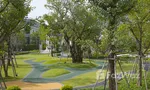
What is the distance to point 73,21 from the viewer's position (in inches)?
1369

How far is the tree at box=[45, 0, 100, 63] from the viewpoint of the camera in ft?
111

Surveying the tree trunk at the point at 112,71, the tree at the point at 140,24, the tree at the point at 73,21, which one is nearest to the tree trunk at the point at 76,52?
the tree at the point at 73,21

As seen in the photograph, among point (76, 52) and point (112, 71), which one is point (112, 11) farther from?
point (76, 52)

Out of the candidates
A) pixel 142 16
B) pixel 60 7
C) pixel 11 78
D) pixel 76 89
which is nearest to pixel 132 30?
pixel 142 16

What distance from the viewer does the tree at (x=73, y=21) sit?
111ft

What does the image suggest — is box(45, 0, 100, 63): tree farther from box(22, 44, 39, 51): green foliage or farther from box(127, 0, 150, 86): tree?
box(22, 44, 39, 51): green foliage

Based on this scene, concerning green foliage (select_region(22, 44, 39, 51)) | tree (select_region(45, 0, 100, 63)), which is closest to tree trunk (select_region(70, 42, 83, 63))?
tree (select_region(45, 0, 100, 63))

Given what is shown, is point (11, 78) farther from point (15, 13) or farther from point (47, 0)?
point (47, 0)

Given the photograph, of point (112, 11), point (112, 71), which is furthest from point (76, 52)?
point (112, 11)

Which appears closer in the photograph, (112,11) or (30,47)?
(112,11)

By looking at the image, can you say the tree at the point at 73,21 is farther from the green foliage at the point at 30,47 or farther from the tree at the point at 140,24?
the green foliage at the point at 30,47

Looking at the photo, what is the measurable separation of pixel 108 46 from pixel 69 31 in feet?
66.4

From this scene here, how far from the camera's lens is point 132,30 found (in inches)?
725

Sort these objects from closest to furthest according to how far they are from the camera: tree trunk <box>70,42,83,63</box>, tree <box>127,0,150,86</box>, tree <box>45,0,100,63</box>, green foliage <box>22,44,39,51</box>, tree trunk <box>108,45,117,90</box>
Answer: tree trunk <box>108,45,117,90</box> < tree <box>127,0,150,86</box> < tree <box>45,0,100,63</box> < tree trunk <box>70,42,83,63</box> < green foliage <box>22,44,39,51</box>
